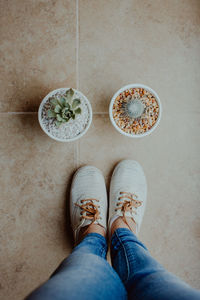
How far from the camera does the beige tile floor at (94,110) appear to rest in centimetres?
105

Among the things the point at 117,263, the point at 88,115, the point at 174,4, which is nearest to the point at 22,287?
the point at 117,263

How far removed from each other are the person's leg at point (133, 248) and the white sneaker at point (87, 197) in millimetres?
54

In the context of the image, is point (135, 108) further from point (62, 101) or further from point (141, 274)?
point (141, 274)

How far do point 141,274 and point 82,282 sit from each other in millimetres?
214

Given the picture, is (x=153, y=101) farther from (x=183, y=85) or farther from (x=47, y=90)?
(x=47, y=90)

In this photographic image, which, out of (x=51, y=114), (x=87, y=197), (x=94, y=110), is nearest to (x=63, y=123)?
(x=51, y=114)

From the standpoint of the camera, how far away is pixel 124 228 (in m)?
0.92

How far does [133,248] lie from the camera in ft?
2.53

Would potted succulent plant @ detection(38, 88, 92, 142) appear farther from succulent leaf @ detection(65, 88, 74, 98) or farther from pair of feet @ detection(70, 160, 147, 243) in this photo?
pair of feet @ detection(70, 160, 147, 243)

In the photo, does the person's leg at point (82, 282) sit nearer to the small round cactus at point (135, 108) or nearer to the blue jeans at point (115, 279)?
the blue jeans at point (115, 279)

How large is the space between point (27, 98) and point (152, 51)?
2.16 feet

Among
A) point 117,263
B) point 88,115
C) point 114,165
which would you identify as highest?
point 88,115

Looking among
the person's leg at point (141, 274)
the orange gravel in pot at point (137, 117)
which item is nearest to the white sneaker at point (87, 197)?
the person's leg at point (141, 274)

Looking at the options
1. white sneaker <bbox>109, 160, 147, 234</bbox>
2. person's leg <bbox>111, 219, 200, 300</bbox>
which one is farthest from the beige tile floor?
person's leg <bbox>111, 219, 200, 300</bbox>
